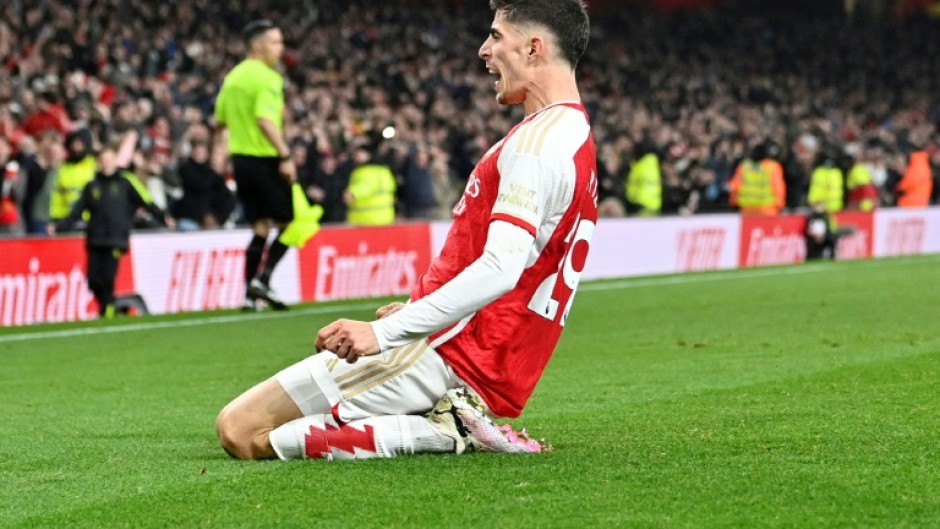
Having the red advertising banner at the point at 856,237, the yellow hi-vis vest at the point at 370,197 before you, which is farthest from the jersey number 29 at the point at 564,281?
the red advertising banner at the point at 856,237

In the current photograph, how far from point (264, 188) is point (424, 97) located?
47.8 feet

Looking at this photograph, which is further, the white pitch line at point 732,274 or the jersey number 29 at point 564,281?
the white pitch line at point 732,274

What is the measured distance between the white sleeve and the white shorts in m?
0.49

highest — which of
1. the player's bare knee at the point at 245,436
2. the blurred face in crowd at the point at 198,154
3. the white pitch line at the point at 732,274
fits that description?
the player's bare knee at the point at 245,436

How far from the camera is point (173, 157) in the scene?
757 inches

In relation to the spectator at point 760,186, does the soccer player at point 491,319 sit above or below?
above

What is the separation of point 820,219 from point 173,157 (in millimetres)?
11295

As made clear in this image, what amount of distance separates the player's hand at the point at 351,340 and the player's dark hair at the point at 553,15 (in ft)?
3.83

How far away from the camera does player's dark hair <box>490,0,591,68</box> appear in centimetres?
521

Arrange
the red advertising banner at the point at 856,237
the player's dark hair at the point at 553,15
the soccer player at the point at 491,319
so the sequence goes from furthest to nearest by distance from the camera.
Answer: the red advertising banner at the point at 856,237, the player's dark hair at the point at 553,15, the soccer player at the point at 491,319

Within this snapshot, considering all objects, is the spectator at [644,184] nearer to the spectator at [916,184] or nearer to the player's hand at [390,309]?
the spectator at [916,184]

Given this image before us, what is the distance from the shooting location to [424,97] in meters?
27.5

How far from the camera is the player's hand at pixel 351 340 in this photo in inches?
189

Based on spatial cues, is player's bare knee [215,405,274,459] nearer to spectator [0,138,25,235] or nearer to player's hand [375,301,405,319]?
player's hand [375,301,405,319]
